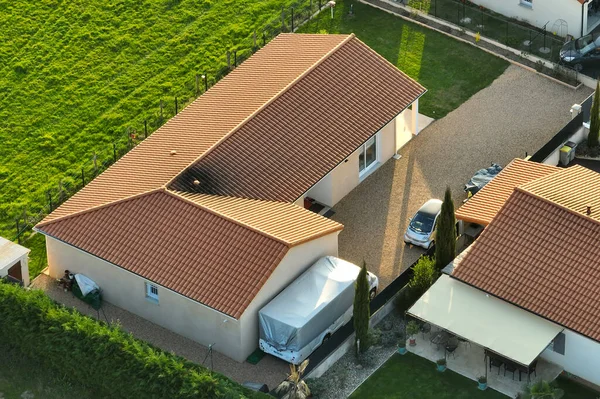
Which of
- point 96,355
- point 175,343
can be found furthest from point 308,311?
point 96,355

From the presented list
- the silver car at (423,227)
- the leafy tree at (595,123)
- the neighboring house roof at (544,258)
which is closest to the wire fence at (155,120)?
the silver car at (423,227)

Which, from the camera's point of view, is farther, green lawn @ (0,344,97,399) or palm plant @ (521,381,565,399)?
green lawn @ (0,344,97,399)

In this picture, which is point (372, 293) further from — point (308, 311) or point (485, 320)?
point (485, 320)

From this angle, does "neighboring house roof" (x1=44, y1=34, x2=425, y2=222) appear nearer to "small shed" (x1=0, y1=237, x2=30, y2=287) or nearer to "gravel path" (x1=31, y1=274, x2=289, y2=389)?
"small shed" (x1=0, y1=237, x2=30, y2=287)

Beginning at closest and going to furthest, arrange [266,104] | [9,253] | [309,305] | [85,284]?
[309,305] < [85,284] < [9,253] < [266,104]

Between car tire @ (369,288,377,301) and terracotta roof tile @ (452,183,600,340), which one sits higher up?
terracotta roof tile @ (452,183,600,340)

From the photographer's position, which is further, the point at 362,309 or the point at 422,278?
the point at 422,278

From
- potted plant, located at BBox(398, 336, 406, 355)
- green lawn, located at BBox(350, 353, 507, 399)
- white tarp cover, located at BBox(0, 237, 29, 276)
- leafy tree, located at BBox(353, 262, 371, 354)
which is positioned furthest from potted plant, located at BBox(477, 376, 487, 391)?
white tarp cover, located at BBox(0, 237, 29, 276)
